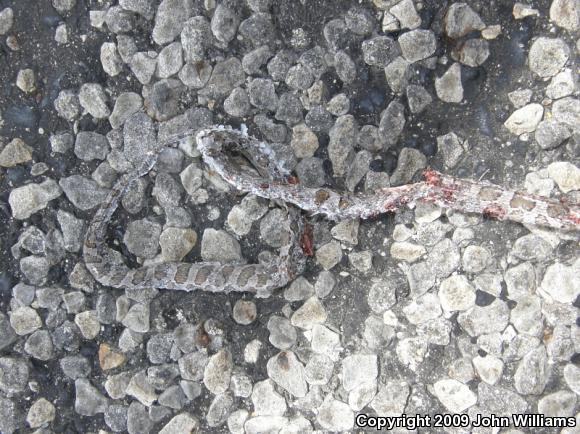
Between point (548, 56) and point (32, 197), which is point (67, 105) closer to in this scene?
point (32, 197)

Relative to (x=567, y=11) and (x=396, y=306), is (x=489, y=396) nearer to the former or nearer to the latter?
(x=396, y=306)

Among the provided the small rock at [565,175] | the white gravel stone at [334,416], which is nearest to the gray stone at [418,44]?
the small rock at [565,175]

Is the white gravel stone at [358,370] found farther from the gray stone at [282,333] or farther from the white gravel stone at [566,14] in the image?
the white gravel stone at [566,14]

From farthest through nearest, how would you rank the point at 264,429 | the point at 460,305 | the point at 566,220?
the point at 264,429
the point at 460,305
the point at 566,220

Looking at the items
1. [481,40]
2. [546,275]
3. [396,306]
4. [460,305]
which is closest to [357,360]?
[396,306]

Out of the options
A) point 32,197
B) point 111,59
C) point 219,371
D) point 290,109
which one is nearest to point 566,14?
point 290,109

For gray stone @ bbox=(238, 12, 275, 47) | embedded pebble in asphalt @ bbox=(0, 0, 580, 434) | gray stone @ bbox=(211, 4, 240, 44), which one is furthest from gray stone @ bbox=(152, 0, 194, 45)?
gray stone @ bbox=(238, 12, 275, 47)

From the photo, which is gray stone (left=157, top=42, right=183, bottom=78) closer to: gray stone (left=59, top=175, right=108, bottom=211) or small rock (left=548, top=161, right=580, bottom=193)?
gray stone (left=59, top=175, right=108, bottom=211)
